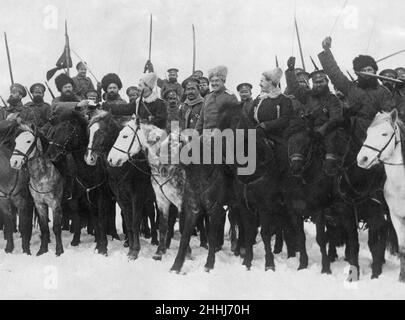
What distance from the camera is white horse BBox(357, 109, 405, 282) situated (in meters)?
6.87

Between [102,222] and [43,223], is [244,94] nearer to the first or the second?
[102,222]

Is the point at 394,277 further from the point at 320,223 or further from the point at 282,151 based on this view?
the point at 282,151

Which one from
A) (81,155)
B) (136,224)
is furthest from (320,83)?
(81,155)

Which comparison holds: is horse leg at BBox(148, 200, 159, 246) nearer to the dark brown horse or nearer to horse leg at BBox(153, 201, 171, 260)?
horse leg at BBox(153, 201, 171, 260)

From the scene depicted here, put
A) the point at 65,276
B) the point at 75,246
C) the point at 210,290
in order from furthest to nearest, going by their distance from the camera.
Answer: the point at 75,246
the point at 65,276
the point at 210,290

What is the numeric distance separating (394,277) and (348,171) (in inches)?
61.8

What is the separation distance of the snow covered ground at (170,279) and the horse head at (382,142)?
1617mm

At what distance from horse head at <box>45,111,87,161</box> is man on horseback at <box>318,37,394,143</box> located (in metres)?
4.24

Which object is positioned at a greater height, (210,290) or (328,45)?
(328,45)

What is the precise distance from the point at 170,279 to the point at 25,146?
11.4 ft

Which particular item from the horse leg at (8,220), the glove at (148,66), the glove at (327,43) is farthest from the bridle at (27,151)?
the glove at (148,66)

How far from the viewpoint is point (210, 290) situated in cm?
702

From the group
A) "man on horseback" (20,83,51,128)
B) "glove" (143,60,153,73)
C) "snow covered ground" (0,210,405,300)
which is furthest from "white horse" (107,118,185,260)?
"glove" (143,60,153,73)

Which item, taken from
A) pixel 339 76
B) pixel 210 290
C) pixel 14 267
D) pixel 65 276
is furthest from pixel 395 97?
pixel 14 267
